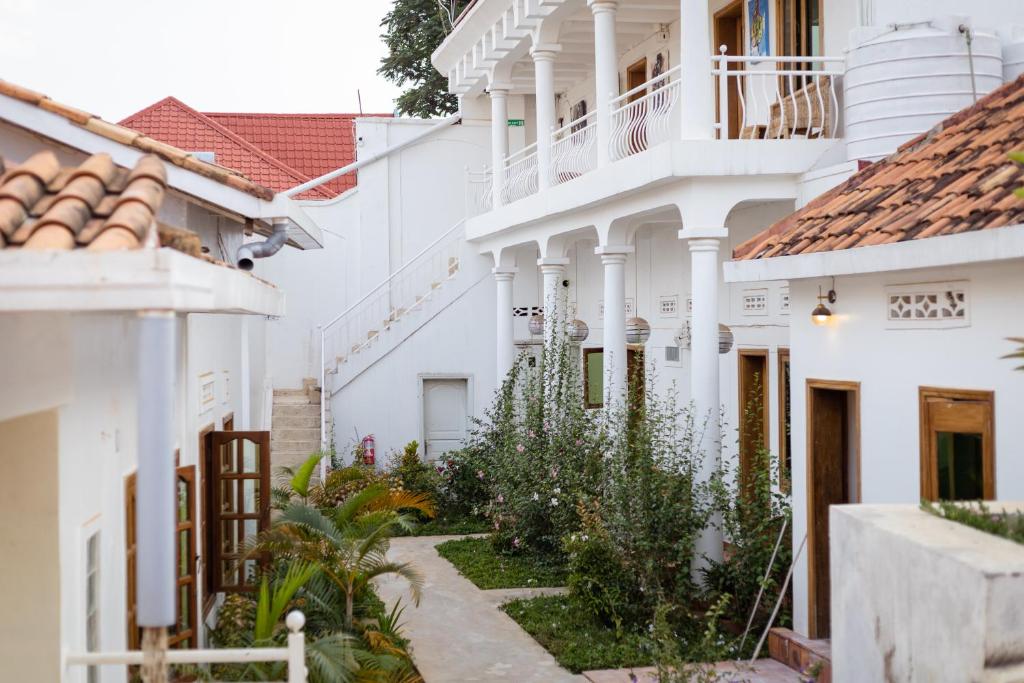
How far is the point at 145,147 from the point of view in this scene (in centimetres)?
661

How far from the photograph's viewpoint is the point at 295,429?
19.1m

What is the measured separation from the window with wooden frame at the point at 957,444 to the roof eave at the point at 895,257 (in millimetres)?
922

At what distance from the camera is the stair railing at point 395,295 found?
2084cm

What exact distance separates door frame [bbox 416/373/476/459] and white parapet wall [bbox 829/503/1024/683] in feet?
47.0

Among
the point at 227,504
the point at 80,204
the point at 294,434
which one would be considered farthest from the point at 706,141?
the point at 294,434

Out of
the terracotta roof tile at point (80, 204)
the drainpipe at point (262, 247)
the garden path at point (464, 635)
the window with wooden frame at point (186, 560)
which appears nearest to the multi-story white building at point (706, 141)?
the garden path at point (464, 635)

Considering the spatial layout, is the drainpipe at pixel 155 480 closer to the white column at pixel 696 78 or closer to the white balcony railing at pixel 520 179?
the white column at pixel 696 78

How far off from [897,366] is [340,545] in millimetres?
4585

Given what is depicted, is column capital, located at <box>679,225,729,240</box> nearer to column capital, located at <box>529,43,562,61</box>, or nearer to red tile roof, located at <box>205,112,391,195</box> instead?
column capital, located at <box>529,43,562,61</box>

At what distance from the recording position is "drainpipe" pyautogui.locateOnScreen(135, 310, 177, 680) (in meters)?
3.17

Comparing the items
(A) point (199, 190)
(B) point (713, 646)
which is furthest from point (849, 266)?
(A) point (199, 190)

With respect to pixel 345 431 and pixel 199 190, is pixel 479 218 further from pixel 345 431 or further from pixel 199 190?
pixel 199 190

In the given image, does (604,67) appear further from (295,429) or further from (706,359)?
(295,429)

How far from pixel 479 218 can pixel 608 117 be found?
6588mm
